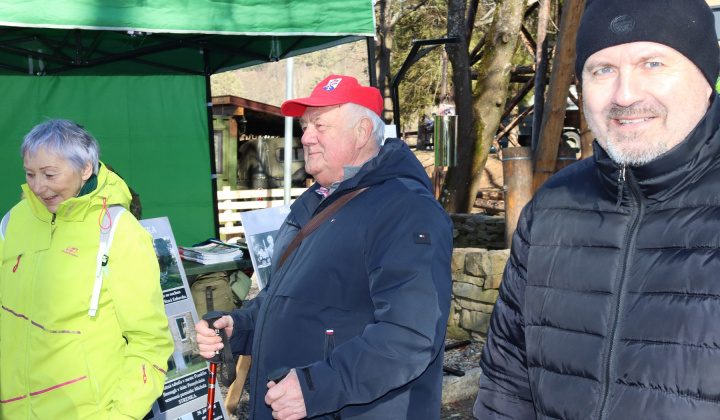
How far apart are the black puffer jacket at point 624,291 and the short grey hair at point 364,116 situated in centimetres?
107

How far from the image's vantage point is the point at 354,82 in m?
2.68

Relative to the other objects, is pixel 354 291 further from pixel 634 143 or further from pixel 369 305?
pixel 634 143

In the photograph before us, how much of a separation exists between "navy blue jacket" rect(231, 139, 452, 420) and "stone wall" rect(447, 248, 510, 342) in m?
4.51

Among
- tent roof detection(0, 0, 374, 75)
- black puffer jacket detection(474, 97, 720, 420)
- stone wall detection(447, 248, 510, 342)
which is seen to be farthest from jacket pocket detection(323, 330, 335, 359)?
stone wall detection(447, 248, 510, 342)

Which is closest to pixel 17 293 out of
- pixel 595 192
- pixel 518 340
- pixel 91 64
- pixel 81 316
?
pixel 81 316

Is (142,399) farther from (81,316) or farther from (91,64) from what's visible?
(91,64)

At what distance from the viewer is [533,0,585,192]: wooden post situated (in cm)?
595

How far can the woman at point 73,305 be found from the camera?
8.08 feet

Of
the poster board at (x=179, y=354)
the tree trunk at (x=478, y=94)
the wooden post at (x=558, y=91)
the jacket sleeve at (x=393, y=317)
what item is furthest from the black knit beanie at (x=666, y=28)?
the tree trunk at (x=478, y=94)

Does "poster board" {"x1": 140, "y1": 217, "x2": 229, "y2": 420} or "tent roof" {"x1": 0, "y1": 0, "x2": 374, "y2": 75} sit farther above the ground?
"tent roof" {"x1": 0, "y1": 0, "x2": 374, "y2": 75}

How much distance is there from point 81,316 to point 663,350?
2.05 metres

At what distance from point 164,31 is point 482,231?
5.89 meters

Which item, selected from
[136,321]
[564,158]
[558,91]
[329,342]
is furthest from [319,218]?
[564,158]

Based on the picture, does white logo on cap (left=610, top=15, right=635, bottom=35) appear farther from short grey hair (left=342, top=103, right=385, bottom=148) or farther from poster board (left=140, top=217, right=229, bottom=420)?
poster board (left=140, top=217, right=229, bottom=420)
